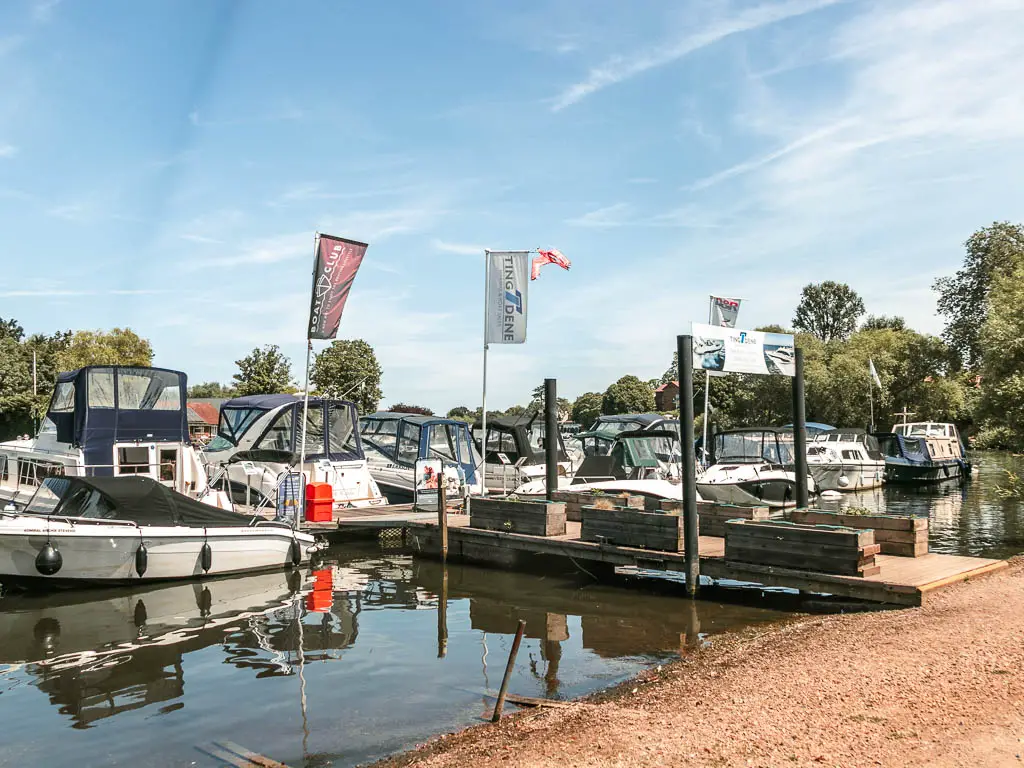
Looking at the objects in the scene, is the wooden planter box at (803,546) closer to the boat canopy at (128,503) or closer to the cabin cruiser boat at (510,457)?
the boat canopy at (128,503)

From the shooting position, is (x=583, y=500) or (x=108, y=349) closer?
(x=583, y=500)

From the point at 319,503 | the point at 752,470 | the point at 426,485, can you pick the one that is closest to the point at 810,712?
the point at 319,503

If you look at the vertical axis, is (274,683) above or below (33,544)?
below

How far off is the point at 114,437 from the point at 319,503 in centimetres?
482

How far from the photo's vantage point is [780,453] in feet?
101

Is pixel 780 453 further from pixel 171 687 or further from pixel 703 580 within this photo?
pixel 171 687

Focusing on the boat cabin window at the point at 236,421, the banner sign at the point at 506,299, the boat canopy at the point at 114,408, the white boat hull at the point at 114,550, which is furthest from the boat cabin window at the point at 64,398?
the banner sign at the point at 506,299

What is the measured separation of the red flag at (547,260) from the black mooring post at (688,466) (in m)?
7.13

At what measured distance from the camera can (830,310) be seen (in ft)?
307

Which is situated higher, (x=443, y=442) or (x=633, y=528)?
(x=443, y=442)

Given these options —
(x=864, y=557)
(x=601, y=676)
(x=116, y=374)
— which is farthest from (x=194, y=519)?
(x=864, y=557)

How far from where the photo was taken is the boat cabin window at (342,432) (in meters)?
21.8

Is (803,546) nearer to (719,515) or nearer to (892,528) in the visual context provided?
(892,528)

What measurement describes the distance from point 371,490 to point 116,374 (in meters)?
7.23
